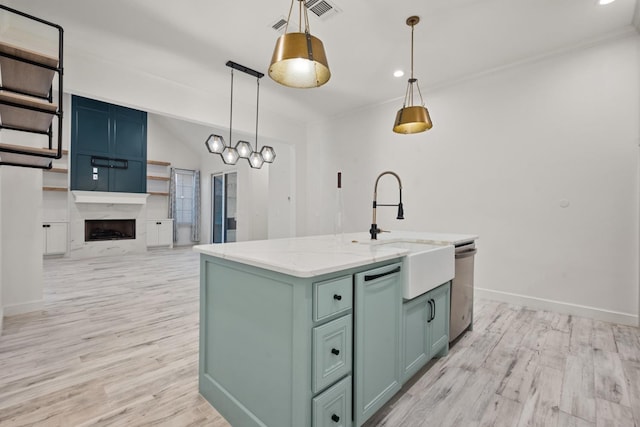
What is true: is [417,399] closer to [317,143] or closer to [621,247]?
[621,247]

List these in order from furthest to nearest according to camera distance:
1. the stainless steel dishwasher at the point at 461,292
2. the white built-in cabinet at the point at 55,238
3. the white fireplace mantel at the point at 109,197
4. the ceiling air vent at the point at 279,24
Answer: the white fireplace mantel at the point at 109,197, the white built-in cabinet at the point at 55,238, the ceiling air vent at the point at 279,24, the stainless steel dishwasher at the point at 461,292

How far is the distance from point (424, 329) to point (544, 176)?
2.67 meters

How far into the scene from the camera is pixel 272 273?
1.33 metres

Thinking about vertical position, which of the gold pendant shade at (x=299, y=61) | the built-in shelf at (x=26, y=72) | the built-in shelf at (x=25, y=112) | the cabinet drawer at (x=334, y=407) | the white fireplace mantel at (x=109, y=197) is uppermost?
the gold pendant shade at (x=299, y=61)

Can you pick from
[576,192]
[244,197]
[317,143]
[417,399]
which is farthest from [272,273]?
[244,197]

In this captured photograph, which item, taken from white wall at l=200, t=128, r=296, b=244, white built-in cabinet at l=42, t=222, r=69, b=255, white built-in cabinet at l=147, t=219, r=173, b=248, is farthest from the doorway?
white built-in cabinet at l=42, t=222, r=69, b=255

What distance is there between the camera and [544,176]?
11.3ft

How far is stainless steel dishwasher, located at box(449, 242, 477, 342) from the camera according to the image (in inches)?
93.6

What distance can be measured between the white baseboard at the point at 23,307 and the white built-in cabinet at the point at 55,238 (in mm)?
4096

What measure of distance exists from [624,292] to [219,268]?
388cm

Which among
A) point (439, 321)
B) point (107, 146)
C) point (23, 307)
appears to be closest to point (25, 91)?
point (23, 307)

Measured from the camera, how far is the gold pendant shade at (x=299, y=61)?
5.04ft

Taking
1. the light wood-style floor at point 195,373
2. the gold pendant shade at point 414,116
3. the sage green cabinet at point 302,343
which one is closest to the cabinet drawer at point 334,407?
the sage green cabinet at point 302,343

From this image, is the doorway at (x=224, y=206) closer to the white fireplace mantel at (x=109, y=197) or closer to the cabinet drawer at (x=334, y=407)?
the white fireplace mantel at (x=109, y=197)
